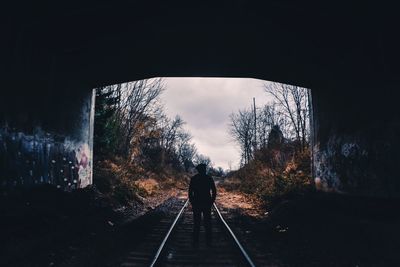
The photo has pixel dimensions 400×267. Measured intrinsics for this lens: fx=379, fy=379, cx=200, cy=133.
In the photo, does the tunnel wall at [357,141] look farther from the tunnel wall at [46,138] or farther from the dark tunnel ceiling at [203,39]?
the tunnel wall at [46,138]

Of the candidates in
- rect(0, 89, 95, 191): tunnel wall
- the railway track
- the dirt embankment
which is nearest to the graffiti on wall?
rect(0, 89, 95, 191): tunnel wall

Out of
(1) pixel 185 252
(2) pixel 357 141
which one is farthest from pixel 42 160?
→ (2) pixel 357 141

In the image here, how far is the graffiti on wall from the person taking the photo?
379 inches

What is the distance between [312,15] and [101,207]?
9.40 m

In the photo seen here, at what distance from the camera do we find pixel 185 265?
6738 millimetres

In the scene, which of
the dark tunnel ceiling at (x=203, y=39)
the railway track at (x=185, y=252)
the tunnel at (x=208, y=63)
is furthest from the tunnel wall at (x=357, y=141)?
the railway track at (x=185, y=252)

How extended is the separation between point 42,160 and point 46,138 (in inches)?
29.2

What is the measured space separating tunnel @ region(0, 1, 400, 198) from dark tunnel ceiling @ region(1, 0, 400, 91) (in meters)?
0.03

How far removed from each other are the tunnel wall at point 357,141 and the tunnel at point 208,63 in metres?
0.03

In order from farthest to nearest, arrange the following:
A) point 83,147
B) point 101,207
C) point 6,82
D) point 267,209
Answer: point 267,209 < point 83,147 < point 101,207 < point 6,82

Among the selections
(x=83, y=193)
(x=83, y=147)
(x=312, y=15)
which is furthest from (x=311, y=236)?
(x=83, y=147)

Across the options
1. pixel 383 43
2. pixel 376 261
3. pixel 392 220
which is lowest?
pixel 376 261

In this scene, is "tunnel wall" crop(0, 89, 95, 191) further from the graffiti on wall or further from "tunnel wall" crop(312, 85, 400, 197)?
"tunnel wall" crop(312, 85, 400, 197)

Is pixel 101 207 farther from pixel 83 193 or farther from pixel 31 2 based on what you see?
pixel 31 2
